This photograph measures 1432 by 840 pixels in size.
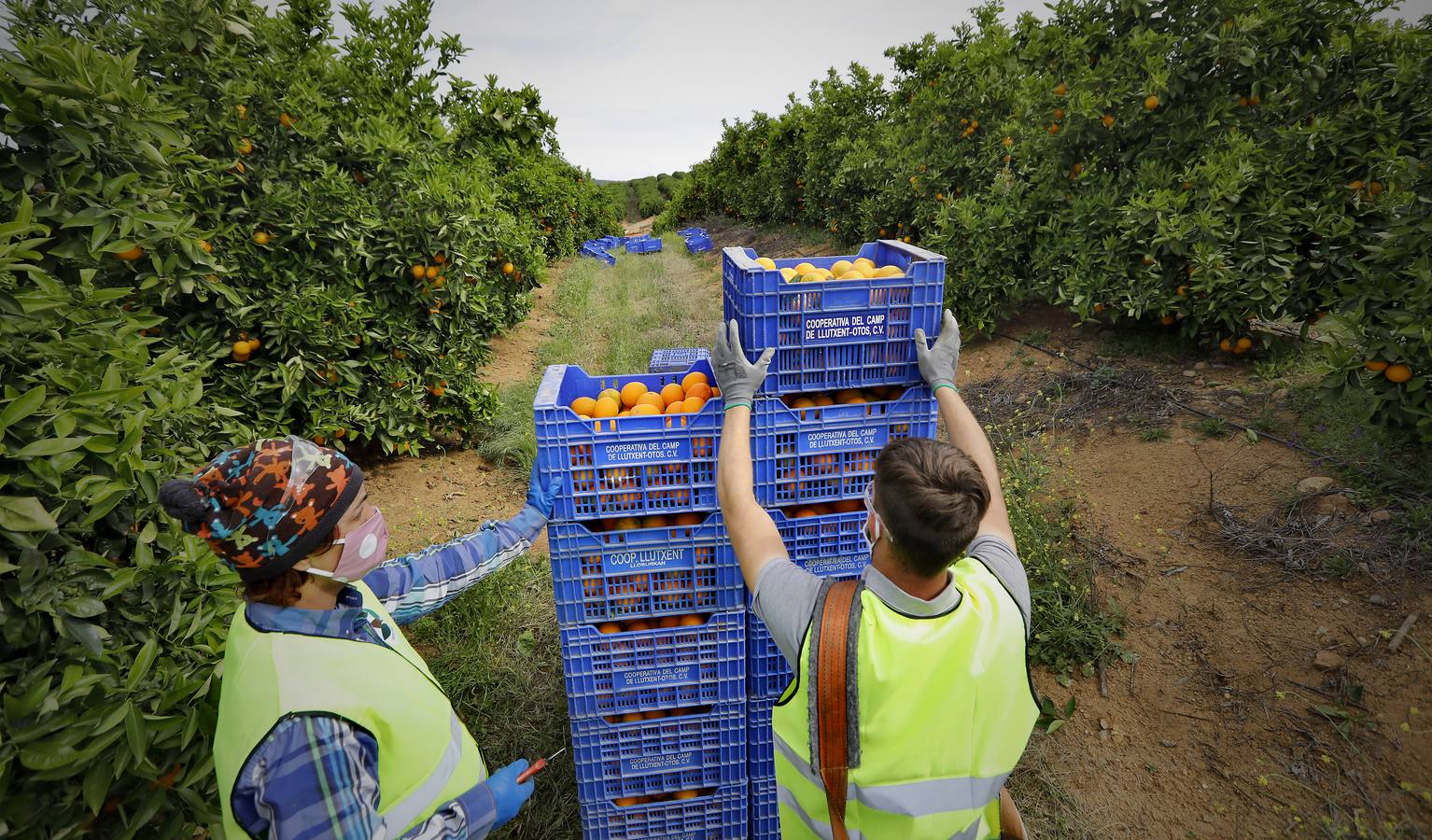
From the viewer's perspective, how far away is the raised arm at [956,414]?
6.71 ft

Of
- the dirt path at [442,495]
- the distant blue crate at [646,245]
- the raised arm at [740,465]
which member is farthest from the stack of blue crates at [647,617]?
the distant blue crate at [646,245]

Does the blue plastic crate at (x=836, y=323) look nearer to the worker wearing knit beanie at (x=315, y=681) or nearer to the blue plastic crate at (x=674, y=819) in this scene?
the worker wearing knit beanie at (x=315, y=681)

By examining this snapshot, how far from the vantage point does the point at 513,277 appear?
376 inches

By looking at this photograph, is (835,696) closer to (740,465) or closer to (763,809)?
(740,465)

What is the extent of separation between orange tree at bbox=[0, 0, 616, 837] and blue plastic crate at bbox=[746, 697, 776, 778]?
6.19ft

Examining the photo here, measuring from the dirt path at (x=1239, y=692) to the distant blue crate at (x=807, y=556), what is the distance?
165cm

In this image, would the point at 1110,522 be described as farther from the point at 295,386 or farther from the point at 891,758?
the point at 295,386

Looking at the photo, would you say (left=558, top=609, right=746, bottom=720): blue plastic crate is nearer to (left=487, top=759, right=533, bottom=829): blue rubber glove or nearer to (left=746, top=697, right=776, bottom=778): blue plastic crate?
(left=746, top=697, right=776, bottom=778): blue plastic crate

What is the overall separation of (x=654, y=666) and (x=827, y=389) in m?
1.28

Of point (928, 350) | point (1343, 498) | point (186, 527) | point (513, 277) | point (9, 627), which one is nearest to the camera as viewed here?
point (186, 527)

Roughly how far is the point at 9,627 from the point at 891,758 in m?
2.30

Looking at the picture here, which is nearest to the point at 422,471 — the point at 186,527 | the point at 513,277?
the point at 513,277

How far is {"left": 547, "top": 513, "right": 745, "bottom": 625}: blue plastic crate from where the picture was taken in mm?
2424

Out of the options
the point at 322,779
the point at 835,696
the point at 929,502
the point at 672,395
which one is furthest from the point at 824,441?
the point at 322,779
